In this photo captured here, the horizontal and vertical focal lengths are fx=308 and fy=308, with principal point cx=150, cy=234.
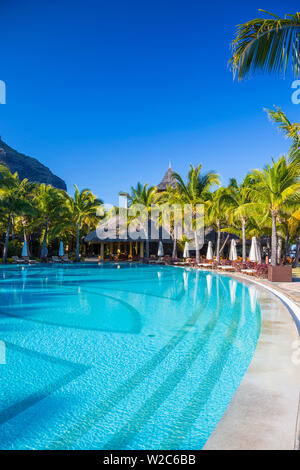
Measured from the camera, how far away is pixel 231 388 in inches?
129

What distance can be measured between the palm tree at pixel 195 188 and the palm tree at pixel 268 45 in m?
18.2

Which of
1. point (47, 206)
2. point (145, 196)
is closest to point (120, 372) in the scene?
point (145, 196)

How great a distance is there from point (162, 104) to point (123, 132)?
586 cm

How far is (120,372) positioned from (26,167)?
62197 millimetres

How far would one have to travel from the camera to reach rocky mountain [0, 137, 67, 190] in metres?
57.3

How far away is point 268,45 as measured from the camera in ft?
14.7

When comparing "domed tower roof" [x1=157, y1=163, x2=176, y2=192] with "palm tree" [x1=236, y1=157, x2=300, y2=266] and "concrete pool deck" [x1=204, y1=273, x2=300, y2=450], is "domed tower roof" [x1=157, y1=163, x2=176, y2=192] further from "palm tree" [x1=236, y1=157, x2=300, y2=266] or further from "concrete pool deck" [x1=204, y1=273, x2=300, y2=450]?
"concrete pool deck" [x1=204, y1=273, x2=300, y2=450]

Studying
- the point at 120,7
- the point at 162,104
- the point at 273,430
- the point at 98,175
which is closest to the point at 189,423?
the point at 273,430

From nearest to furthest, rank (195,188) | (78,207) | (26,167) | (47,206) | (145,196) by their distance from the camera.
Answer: (195,188)
(47,206)
(145,196)
(78,207)
(26,167)

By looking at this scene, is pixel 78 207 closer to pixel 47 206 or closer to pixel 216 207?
pixel 47 206
